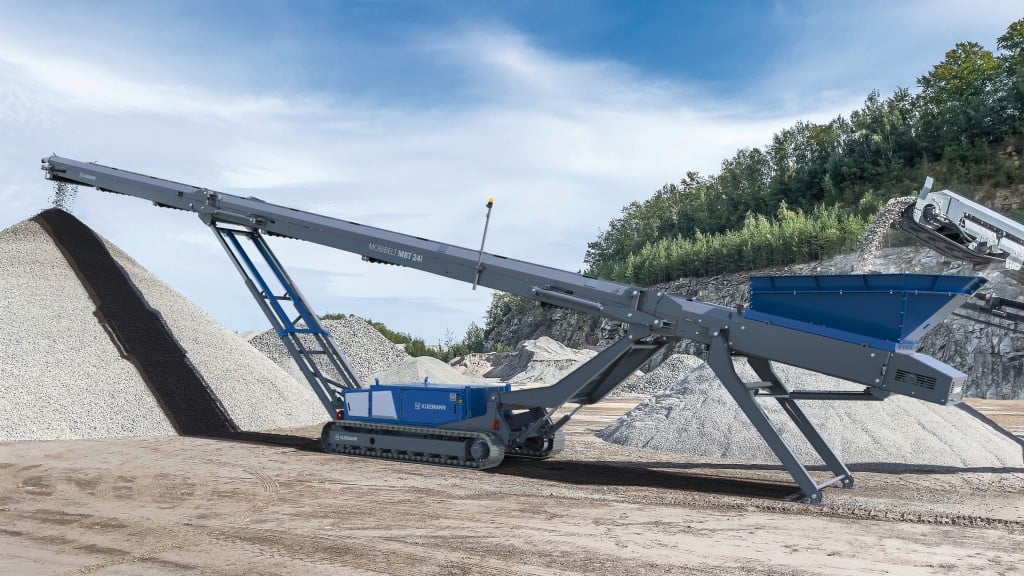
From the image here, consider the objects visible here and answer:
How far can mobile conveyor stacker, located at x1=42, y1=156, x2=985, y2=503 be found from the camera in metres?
8.41

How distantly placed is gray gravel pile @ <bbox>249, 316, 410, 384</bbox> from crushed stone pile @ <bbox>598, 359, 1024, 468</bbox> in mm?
12072

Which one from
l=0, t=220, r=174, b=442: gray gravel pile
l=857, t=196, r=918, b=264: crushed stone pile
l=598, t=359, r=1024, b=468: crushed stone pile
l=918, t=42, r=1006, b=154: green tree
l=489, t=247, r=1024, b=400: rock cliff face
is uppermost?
l=918, t=42, r=1006, b=154: green tree

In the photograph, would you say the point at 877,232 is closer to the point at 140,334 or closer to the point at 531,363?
the point at 531,363

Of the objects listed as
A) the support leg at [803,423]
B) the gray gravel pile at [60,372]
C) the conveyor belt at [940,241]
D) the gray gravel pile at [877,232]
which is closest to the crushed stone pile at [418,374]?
the gray gravel pile at [60,372]

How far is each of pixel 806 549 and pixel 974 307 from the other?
9.03 metres

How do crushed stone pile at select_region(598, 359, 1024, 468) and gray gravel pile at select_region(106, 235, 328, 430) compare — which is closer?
crushed stone pile at select_region(598, 359, 1024, 468)

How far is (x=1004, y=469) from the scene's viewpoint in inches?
444

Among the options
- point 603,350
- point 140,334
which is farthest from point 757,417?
point 140,334

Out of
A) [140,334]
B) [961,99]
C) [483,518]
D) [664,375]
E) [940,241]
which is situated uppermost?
[961,99]

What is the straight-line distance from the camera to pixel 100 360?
14.8 metres

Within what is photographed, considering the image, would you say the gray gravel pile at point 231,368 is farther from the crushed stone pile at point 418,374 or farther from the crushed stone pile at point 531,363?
the crushed stone pile at point 531,363

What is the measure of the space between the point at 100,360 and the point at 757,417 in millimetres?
11722

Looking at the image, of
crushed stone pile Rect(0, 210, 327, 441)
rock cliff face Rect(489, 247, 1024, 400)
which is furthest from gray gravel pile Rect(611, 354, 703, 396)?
crushed stone pile Rect(0, 210, 327, 441)

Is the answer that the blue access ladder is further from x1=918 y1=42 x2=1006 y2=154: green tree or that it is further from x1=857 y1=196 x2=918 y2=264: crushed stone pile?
x1=918 y1=42 x2=1006 y2=154: green tree
